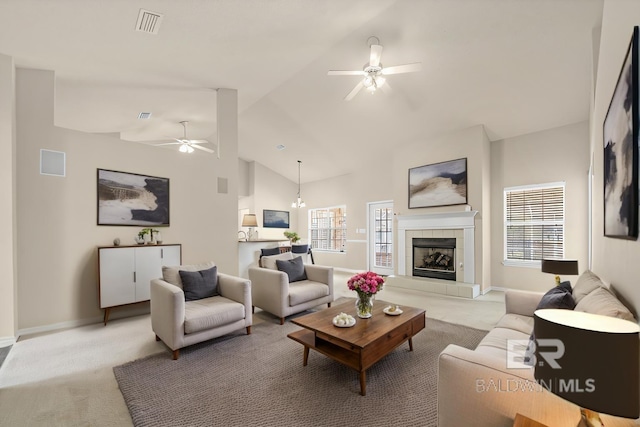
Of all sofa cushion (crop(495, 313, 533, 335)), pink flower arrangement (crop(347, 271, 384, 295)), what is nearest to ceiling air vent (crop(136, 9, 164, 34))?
pink flower arrangement (crop(347, 271, 384, 295))

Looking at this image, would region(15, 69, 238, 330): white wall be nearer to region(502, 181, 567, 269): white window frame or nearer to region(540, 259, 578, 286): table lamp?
region(540, 259, 578, 286): table lamp

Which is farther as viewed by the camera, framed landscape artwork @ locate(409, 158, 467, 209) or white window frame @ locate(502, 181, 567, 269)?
framed landscape artwork @ locate(409, 158, 467, 209)

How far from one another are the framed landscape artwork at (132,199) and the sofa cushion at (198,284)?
145 centimetres

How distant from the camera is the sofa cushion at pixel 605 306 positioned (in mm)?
1173

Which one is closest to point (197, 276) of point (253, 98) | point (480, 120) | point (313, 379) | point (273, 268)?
point (273, 268)

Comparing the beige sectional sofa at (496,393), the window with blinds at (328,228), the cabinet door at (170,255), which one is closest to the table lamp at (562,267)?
the beige sectional sofa at (496,393)

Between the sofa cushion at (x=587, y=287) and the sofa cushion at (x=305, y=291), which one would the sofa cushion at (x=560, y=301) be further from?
the sofa cushion at (x=305, y=291)

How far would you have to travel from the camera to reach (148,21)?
2836mm

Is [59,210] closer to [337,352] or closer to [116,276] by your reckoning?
[116,276]

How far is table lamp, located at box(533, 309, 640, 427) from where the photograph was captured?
727 mm

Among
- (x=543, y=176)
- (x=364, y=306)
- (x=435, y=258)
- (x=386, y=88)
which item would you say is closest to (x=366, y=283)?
(x=364, y=306)

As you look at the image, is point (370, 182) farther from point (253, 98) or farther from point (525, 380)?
point (525, 380)

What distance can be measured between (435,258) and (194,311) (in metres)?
4.67

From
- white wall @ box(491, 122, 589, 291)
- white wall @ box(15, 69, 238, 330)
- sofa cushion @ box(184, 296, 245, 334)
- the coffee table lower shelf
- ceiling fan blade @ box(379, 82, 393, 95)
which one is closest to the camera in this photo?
the coffee table lower shelf
